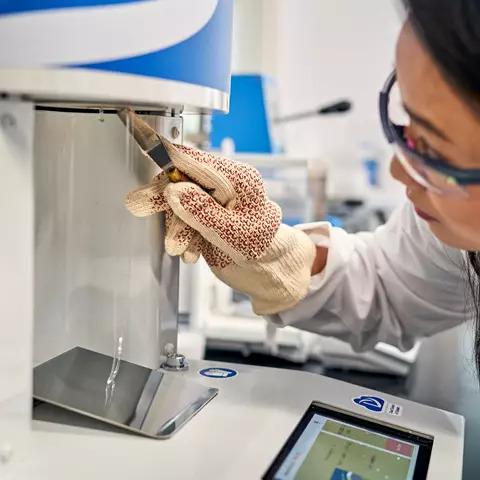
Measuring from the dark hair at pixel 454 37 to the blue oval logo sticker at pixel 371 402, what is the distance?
305 millimetres

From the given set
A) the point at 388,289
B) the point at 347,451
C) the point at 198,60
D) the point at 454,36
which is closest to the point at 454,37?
the point at 454,36

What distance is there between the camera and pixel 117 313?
55 centimetres

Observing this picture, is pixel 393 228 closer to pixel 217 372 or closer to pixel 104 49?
pixel 217 372

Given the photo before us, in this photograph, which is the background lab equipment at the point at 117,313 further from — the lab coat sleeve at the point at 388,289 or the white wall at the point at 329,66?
the white wall at the point at 329,66

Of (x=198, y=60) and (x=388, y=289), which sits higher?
(x=198, y=60)

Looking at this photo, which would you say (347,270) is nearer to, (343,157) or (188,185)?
(188,185)

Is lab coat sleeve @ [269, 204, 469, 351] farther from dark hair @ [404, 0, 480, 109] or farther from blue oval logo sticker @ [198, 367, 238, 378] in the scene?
dark hair @ [404, 0, 480, 109]

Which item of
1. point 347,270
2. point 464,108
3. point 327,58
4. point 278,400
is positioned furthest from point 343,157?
point 464,108

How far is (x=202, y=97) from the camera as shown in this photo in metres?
0.45

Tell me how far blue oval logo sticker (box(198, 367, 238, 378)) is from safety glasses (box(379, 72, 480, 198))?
0.28m

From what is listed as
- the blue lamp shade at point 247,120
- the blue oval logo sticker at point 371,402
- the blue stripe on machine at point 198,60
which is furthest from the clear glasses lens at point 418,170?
the blue lamp shade at point 247,120

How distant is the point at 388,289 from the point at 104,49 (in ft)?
1.57

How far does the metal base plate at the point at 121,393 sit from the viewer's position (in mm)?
497

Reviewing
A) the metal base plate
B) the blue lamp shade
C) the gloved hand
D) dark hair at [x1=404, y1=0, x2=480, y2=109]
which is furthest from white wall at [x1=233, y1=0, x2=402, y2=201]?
dark hair at [x1=404, y1=0, x2=480, y2=109]
